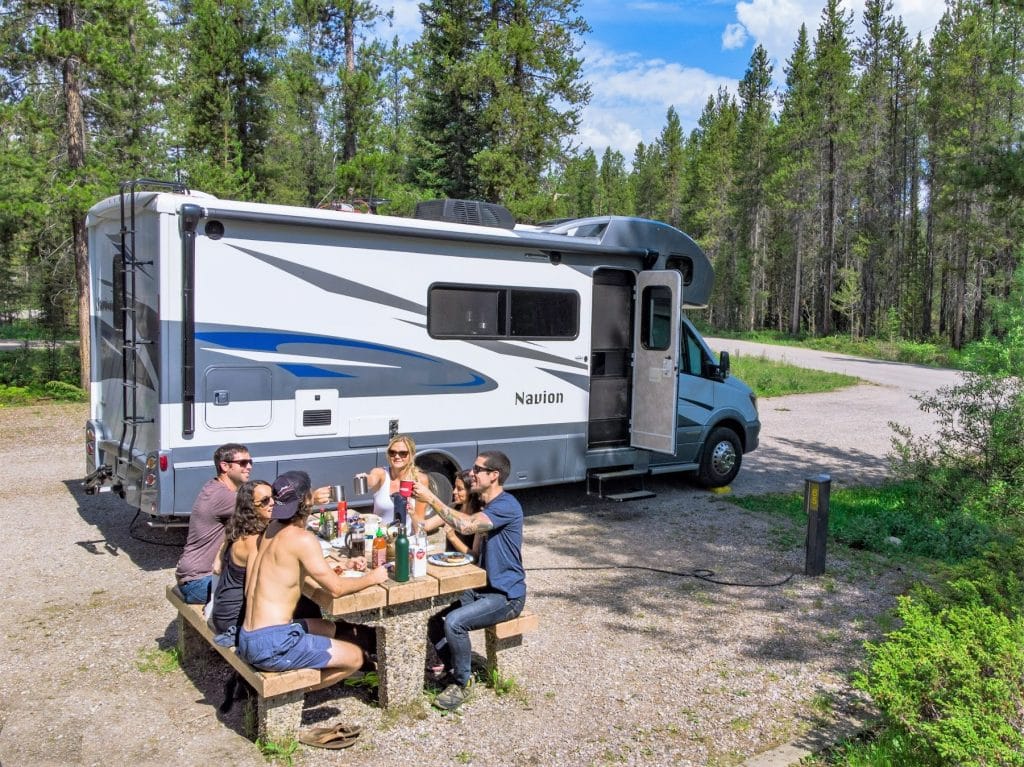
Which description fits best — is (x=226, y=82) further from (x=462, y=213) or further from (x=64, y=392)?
(x=462, y=213)

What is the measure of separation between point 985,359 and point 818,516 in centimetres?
320

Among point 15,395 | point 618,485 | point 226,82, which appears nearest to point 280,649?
point 618,485

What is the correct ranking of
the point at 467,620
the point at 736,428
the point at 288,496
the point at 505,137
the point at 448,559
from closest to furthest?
the point at 288,496
the point at 467,620
the point at 448,559
the point at 736,428
the point at 505,137

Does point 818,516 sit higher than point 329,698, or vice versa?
point 818,516

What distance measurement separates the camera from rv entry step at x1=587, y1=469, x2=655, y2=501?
29.2 feet

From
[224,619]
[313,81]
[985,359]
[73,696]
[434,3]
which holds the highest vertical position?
[434,3]

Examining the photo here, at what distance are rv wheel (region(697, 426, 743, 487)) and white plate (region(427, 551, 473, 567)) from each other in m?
5.55

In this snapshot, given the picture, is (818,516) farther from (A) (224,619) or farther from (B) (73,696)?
(B) (73,696)

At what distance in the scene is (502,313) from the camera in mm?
7902

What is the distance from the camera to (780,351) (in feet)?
110

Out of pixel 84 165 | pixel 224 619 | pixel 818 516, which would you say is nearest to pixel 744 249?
pixel 84 165

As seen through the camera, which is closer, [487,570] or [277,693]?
[277,693]

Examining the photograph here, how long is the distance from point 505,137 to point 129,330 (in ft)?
64.8

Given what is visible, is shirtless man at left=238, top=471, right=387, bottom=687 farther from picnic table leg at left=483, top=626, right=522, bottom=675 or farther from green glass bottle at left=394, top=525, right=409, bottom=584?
picnic table leg at left=483, top=626, right=522, bottom=675
